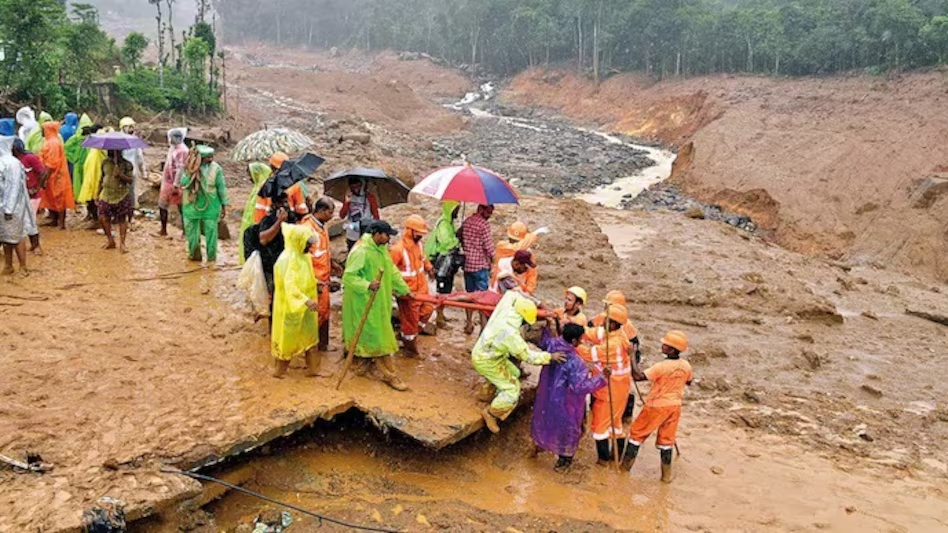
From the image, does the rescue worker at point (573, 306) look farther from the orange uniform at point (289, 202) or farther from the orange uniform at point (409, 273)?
the orange uniform at point (289, 202)

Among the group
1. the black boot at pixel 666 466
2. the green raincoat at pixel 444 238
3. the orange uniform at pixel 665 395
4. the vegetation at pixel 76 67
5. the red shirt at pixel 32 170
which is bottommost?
the black boot at pixel 666 466

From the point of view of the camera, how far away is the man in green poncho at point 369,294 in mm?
5824

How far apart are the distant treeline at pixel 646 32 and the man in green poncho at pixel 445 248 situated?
28.3 m

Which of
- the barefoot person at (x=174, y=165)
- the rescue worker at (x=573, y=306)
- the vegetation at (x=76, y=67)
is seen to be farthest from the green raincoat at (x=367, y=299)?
the vegetation at (x=76, y=67)

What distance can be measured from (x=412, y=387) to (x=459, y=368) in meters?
0.73

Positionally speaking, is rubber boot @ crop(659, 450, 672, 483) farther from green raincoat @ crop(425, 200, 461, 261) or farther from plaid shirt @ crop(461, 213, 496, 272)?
green raincoat @ crop(425, 200, 461, 261)

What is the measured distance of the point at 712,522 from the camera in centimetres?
529

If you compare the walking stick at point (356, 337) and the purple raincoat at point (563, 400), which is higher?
the walking stick at point (356, 337)

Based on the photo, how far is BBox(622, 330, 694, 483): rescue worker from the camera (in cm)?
556

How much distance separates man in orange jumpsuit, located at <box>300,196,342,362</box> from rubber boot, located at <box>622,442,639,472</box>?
8.93 ft

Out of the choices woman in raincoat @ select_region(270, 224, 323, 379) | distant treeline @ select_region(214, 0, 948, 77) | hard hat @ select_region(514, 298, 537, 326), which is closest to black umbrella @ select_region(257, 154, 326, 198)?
woman in raincoat @ select_region(270, 224, 323, 379)

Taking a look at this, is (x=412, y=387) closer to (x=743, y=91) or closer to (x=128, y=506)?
(x=128, y=506)

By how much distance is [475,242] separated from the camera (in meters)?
7.63

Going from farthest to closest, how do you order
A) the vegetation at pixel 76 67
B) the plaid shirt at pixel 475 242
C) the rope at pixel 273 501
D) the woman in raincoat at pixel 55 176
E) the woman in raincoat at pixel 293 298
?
the vegetation at pixel 76 67 < the woman in raincoat at pixel 55 176 < the plaid shirt at pixel 475 242 < the woman in raincoat at pixel 293 298 < the rope at pixel 273 501
